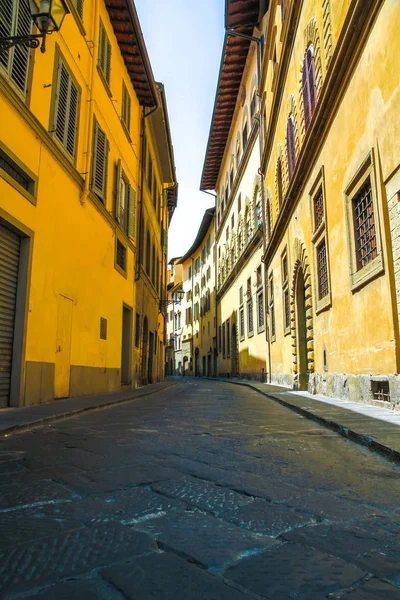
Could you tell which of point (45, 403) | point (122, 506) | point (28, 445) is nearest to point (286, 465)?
point (122, 506)

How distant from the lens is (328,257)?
29.1 feet

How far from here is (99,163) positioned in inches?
431

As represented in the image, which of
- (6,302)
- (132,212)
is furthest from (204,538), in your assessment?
(132,212)

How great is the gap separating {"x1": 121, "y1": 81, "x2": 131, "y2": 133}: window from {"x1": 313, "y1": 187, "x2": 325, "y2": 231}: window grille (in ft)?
20.7

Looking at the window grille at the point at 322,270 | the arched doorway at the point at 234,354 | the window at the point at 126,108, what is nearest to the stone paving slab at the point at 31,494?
the window grille at the point at 322,270

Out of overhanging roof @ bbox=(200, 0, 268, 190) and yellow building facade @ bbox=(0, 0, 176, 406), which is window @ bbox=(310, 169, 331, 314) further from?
overhanging roof @ bbox=(200, 0, 268, 190)

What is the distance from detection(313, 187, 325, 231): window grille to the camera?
32.1 ft

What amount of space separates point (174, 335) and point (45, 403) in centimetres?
4478

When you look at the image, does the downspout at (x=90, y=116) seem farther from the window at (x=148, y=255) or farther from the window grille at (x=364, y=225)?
the window at (x=148, y=255)

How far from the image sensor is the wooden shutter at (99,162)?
10.5 meters

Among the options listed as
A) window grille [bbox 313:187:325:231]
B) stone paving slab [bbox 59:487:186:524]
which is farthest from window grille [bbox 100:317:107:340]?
stone paving slab [bbox 59:487:186:524]

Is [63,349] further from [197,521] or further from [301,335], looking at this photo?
[197,521]

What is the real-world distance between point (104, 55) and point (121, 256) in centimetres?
505

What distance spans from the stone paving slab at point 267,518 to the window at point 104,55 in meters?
11.2
